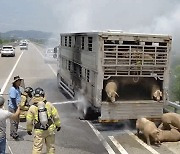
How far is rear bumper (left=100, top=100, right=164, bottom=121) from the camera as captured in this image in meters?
10.3

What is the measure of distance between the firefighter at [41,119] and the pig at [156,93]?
480cm

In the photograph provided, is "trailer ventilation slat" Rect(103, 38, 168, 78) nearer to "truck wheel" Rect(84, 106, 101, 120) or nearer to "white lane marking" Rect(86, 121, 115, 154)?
"white lane marking" Rect(86, 121, 115, 154)

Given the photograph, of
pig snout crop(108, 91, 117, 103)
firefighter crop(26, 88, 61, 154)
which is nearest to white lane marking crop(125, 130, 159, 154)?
pig snout crop(108, 91, 117, 103)

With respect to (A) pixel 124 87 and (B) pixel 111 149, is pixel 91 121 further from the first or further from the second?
(B) pixel 111 149

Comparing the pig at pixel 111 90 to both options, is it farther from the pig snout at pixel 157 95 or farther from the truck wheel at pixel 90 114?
the truck wheel at pixel 90 114

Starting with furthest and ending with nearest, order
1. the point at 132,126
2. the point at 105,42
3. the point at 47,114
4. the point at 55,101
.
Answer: the point at 55,101 < the point at 132,126 < the point at 105,42 < the point at 47,114

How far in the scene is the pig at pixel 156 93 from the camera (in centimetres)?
1075

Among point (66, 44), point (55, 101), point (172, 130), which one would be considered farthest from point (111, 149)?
point (66, 44)

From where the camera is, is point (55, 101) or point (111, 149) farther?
point (55, 101)

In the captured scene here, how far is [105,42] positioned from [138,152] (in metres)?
3.26

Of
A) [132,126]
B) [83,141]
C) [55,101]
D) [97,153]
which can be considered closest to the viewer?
[97,153]

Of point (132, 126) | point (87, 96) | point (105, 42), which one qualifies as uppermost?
point (105, 42)

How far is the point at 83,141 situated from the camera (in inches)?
368

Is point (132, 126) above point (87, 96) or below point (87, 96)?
below
